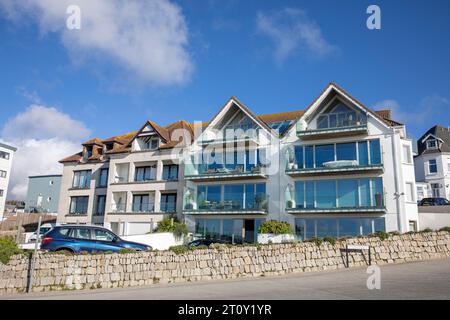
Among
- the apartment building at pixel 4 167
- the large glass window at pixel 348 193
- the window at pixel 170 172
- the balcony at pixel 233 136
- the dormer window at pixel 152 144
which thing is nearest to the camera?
the large glass window at pixel 348 193

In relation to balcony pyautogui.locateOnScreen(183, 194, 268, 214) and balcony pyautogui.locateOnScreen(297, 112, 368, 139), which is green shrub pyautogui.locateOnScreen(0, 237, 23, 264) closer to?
balcony pyautogui.locateOnScreen(183, 194, 268, 214)

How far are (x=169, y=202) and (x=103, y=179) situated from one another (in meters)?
8.77

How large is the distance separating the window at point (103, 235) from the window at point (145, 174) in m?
17.9

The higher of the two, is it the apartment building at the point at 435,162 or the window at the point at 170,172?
the apartment building at the point at 435,162

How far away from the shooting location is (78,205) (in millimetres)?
38281

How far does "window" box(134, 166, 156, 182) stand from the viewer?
3497cm

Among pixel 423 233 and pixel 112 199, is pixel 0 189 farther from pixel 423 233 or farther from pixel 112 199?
pixel 423 233

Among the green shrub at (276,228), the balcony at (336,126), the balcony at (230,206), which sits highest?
the balcony at (336,126)

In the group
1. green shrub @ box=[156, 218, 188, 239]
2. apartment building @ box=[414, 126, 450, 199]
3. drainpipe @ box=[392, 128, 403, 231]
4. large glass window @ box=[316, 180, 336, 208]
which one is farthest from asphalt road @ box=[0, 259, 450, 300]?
apartment building @ box=[414, 126, 450, 199]

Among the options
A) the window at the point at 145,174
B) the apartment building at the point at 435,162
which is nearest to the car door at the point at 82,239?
the window at the point at 145,174

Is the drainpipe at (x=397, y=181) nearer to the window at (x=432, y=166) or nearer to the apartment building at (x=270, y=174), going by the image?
the apartment building at (x=270, y=174)

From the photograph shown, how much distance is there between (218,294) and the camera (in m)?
11.7

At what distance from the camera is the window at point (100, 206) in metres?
36.6

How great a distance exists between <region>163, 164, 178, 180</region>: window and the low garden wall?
1833 cm
